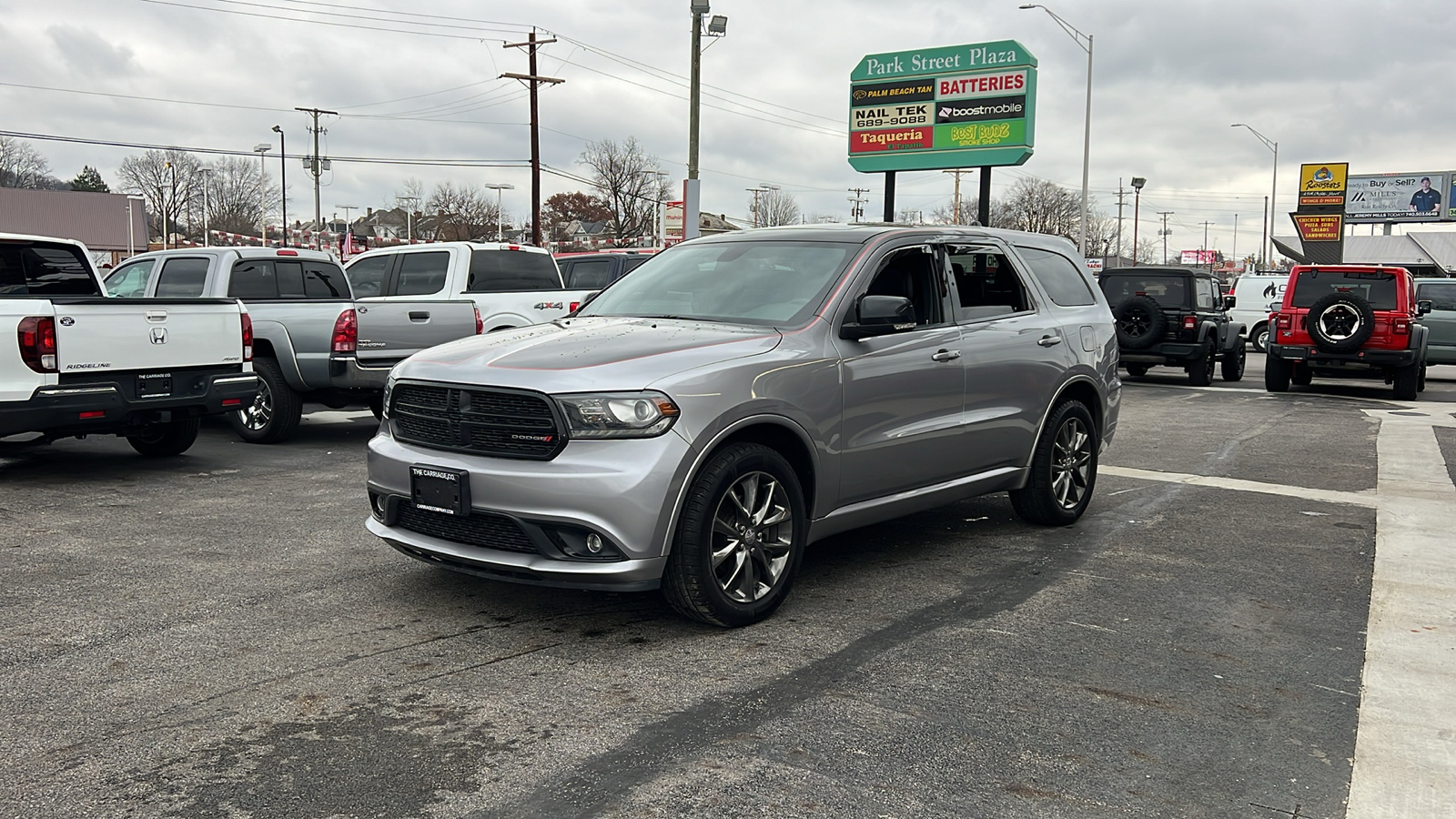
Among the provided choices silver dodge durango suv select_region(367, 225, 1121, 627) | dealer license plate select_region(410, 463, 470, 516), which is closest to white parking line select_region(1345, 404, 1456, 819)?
silver dodge durango suv select_region(367, 225, 1121, 627)

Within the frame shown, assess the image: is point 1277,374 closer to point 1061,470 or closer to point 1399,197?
point 1061,470

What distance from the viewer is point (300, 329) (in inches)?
416

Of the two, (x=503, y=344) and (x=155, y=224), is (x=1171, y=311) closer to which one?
(x=503, y=344)

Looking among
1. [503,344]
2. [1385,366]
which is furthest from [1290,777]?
[1385,366]

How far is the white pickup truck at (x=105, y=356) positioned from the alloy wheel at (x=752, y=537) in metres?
5.49

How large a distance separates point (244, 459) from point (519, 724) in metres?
6.76

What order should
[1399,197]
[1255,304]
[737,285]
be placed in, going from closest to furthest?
1. [737,285]
2. [1255,304]
3. [1399,197]

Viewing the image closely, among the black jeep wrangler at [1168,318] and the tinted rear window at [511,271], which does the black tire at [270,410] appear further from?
the black jeep wrangler at [1168,318]

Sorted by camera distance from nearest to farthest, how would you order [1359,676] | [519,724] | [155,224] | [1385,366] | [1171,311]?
[519,724]
[1359,676]
[1385,366]
[1171,311]
[155,224]

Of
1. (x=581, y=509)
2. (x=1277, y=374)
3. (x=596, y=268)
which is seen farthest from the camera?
(x=596, y=268)

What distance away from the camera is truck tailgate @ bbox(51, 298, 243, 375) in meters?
8.09

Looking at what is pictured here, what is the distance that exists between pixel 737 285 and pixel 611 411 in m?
1.51

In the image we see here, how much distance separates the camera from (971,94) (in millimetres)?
30188

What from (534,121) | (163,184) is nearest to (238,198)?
(163,184)
